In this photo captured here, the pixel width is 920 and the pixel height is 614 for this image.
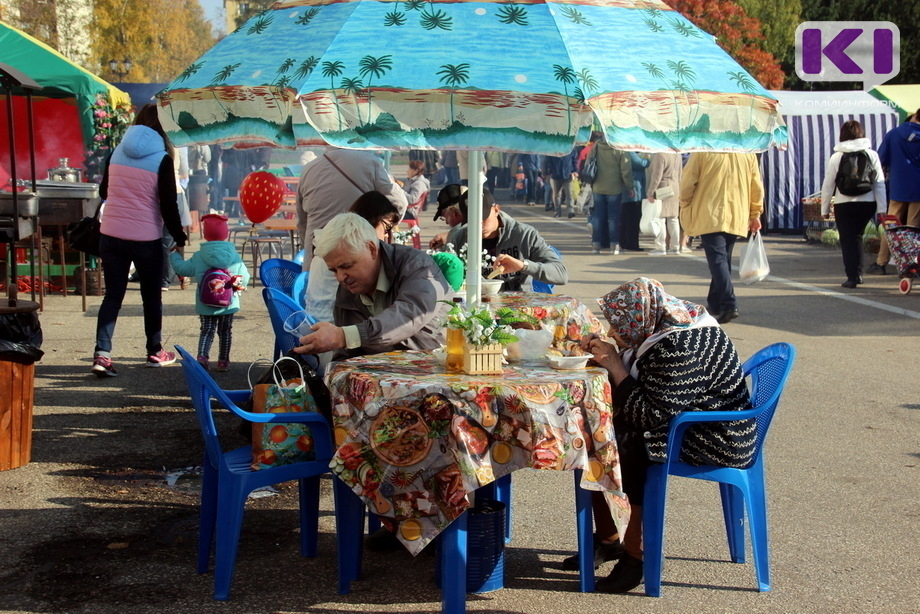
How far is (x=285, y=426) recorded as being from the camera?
4590 mm

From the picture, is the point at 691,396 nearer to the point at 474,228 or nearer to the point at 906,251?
the point at 474,228

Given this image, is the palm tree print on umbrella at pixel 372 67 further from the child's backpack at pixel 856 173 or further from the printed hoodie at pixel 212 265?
the child's backpack at pixel 856 173

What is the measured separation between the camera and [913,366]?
9438mm

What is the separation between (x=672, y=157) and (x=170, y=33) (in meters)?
28.8

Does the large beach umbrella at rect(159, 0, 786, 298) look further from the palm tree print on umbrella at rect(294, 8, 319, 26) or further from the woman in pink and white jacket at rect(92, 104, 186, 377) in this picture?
the woman in pink and white jacket at rect(92, 104, 186, 377)

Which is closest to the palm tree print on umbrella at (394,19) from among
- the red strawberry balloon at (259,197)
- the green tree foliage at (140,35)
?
the red strawberry balloon at (259,197)

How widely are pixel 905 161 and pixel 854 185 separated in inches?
25.8

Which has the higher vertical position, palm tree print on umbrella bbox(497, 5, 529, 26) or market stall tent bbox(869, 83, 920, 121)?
market stall tent bbox(869, 83, 920, 121)

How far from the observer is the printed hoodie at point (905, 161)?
1373 cm

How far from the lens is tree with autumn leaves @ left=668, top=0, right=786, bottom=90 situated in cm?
3772

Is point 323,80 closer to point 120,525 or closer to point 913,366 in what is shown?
point 120,525

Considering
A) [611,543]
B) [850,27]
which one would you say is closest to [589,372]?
[611,543]

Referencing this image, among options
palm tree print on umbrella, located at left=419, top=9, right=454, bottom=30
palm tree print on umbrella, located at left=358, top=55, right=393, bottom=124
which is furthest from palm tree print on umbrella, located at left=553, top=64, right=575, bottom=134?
palm tree print on umbrella, located at left=358, top=55, right=393, bottom=124

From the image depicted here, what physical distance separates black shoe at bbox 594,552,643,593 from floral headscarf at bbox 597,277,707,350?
2.90ft
